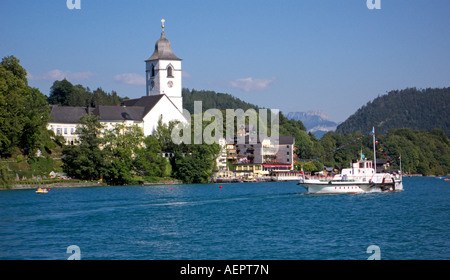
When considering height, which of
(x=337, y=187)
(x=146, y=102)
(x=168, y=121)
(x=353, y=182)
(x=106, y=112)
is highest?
(x=146, y=102)

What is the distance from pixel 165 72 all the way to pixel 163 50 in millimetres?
5014

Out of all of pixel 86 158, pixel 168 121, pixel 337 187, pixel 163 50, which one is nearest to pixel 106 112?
pixel 168 121

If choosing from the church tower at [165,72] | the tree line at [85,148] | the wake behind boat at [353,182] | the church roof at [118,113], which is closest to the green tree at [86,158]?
the tree line at [85,148]

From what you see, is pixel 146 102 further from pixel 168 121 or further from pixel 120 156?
pixel 120 156

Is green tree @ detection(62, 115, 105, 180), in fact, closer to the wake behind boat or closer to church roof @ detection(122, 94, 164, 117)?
church roof @ detection(122, 94, 164, 117)

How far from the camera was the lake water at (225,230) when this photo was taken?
87.7 ft

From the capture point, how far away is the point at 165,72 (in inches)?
4911

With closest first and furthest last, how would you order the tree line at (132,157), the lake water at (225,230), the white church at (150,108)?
the lake water at (225,230) < the tree line at (132,157) < the white church at (150,108)

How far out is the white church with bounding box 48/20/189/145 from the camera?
112 m

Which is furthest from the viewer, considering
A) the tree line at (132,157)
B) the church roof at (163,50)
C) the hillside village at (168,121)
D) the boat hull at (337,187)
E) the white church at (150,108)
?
the church roof at (163,50)

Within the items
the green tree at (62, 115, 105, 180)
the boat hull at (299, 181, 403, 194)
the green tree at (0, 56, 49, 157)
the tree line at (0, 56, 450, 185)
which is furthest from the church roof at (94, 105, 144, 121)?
the boat hull at (299, 181, 403, 194)

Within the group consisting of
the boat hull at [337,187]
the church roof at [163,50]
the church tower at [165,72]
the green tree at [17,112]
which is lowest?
the boat hull at [337,187]

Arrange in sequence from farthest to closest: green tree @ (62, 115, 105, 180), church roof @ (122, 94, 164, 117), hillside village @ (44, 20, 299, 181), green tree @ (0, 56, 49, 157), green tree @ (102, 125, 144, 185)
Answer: church roof @ (122, 94, 164, 117) → hillside village @ (44, 20, 299, 181) → green tree @ (102, 125, 144, 185) → green tree @ (62, 115, 105, 180) → green tree @ (0, 56, 49, 157)

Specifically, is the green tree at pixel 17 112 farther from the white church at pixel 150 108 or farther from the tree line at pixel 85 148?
the white church at pixel 150 108
